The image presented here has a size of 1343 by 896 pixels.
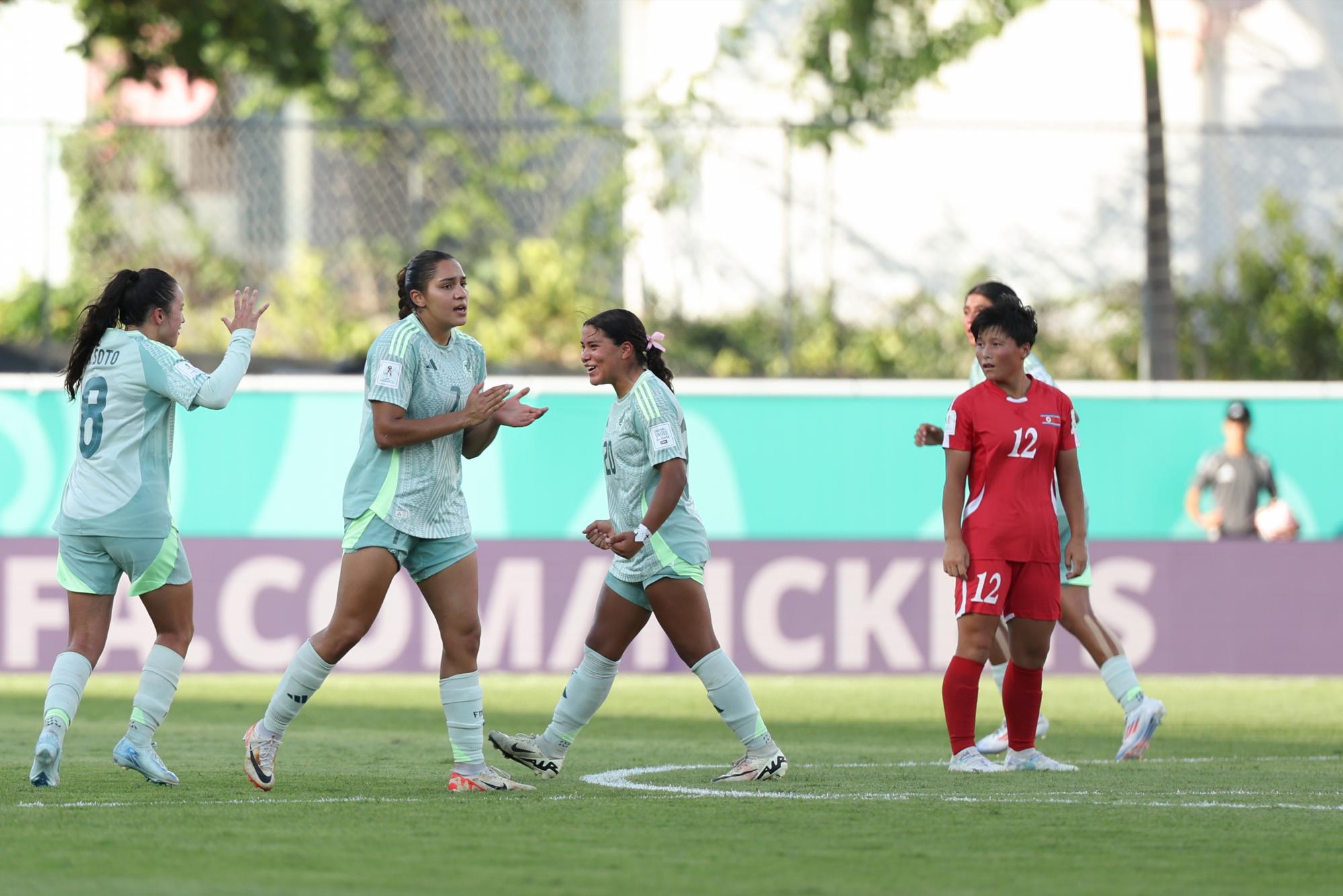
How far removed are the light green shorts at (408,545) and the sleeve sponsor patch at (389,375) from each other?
1.44 ft

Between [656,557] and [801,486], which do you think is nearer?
[656,557]

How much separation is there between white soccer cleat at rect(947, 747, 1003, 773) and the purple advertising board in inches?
237

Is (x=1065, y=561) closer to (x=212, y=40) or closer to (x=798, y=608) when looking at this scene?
(x=798, y=608)

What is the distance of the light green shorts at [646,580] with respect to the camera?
316 inches

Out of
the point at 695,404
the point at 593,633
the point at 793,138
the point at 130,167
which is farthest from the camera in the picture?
the point at 130,167

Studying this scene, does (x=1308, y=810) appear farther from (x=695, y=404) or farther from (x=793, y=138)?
(x=793, y=138)

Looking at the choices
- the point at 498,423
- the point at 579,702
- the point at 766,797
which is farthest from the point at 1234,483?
the point at 498,423

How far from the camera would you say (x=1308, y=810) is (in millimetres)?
7207

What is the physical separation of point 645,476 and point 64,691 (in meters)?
2.26

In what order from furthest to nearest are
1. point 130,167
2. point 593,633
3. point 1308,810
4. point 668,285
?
point 668,285, point 130,167, point 593,633, point 1308,810

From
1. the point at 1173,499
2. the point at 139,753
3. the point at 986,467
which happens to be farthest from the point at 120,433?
the point at 1173,499

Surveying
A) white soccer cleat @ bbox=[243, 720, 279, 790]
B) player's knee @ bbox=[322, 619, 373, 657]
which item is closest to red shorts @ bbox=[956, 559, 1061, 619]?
player's knee @ bbox=[322, 619, 373, 657]

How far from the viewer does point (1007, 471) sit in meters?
8.39

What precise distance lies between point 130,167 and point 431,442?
13.6m
